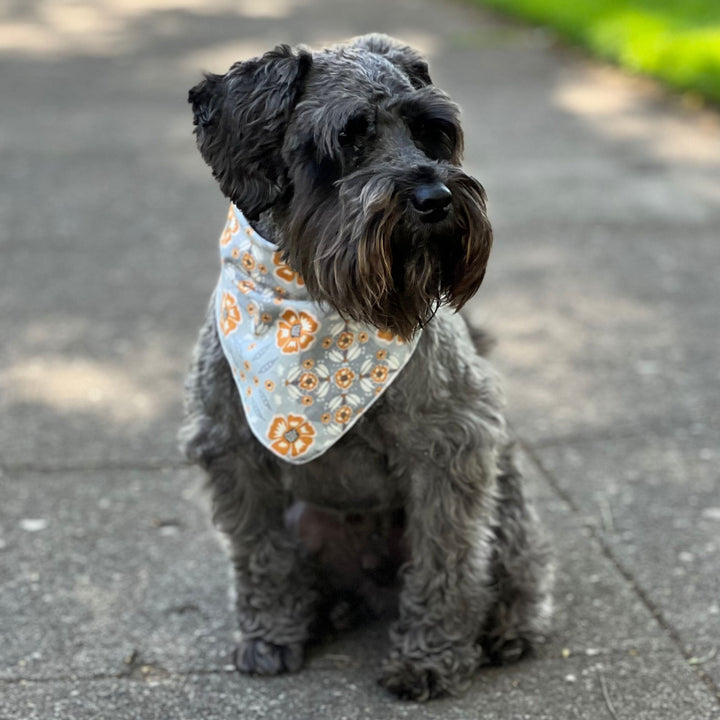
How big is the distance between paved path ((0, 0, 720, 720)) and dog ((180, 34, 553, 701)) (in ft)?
0.67

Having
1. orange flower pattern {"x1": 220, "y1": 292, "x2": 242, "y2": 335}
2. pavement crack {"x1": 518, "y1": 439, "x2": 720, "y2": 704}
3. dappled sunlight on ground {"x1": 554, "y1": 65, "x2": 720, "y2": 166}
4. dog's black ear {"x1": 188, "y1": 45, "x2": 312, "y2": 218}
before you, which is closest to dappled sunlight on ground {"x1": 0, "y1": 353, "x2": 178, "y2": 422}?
pavement crack {"x1": 518, "y1": 439, "x2": 720, "y2": 704}

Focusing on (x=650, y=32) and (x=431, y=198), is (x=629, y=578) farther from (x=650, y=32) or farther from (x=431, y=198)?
(x=650, y=32)

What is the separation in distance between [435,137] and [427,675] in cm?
151

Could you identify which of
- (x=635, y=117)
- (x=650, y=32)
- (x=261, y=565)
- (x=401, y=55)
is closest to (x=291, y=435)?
(x=261, y=565)

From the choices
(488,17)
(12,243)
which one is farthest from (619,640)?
(488,17)

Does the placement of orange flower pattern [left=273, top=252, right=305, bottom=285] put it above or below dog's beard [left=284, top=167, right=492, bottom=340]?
below

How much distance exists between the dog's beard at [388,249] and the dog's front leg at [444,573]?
1.46 ft

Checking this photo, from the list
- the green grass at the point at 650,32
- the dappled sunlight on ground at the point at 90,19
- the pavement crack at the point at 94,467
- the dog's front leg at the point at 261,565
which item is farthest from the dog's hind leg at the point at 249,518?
the dappled sunlight on ground at the point at 90,19

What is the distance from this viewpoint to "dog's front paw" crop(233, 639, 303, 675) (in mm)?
3721

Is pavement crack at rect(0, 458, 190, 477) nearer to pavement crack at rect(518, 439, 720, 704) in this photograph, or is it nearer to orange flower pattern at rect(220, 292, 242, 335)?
pavement crack at rect(518, 439, 720, 704)

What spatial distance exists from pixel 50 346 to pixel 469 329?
2852mm

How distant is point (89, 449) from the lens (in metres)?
5.12

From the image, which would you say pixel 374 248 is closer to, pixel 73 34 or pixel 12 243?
pixel 12 243

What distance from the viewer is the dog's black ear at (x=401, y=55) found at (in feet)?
11.2
